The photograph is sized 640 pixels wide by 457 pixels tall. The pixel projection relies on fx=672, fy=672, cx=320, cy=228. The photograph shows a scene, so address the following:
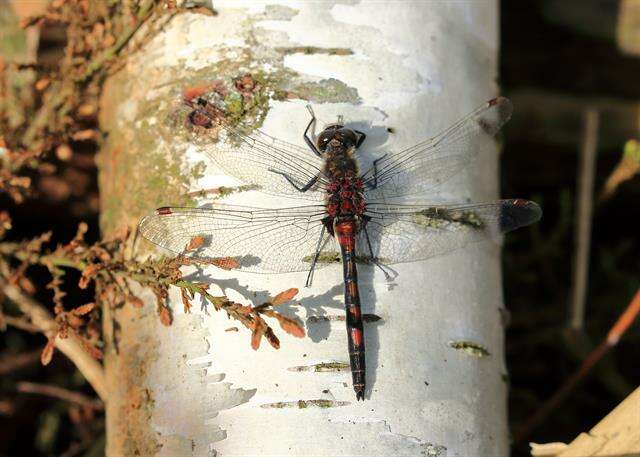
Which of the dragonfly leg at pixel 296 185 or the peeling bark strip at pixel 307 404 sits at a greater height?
the dragonfly leg at pixel 296 185

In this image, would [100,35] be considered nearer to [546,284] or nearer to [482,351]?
[482,351]

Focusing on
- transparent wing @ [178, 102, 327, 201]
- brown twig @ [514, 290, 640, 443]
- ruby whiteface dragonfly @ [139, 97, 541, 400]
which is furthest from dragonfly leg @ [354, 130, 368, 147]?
brown twig @ [514, 290, 640, 443]

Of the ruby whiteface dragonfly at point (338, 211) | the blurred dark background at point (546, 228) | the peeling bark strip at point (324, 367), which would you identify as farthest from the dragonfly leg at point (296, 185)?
the blurred dark background at point (546, 228)

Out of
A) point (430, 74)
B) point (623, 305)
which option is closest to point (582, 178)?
point (623, 305)

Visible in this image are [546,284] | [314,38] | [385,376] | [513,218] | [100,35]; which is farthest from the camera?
[546,284]

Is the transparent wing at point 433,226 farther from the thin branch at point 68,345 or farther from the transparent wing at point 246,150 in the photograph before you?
the thin branch at point 68,345

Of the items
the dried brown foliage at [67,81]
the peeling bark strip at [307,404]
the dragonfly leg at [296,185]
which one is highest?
the dried brown foliage at [67,81]

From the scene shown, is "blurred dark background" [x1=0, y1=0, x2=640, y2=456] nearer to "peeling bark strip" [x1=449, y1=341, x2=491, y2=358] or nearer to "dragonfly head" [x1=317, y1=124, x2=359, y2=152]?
"peeling bark strip" [x1=449, y1=341, x2=491, y2=358]
